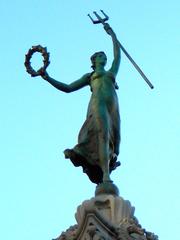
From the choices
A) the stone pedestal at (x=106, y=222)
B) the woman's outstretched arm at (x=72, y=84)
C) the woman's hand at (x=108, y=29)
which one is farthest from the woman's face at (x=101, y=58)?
the stone pedestal at (x=106, y=222)

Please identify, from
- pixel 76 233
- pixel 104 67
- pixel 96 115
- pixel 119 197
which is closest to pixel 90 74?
pixel 104 67

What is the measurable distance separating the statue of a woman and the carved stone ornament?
62cm

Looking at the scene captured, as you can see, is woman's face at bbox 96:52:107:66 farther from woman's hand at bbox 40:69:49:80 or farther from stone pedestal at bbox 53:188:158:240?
stone pedestal at bbox 53:188:158:240

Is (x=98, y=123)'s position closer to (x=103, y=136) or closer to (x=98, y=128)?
(x=98, y=128)

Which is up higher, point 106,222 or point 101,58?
point 101,58

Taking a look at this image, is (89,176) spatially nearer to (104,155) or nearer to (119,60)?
(104,155)

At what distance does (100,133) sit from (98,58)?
155 centimetres

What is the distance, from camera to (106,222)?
9.12 m

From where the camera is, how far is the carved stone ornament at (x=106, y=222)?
905 centimetres

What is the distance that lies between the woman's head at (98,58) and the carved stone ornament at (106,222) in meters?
2.53

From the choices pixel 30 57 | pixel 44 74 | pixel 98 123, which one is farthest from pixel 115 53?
pixel 98 123

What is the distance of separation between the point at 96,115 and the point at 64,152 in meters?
0.72

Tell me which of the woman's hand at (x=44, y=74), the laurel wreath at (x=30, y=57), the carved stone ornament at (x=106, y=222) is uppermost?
the laurel wreath at (x=30, y=57)

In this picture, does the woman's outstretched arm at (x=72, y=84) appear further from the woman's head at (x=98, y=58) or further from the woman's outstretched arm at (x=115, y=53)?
the woman's outstretched arm at (x=115, y=53)
